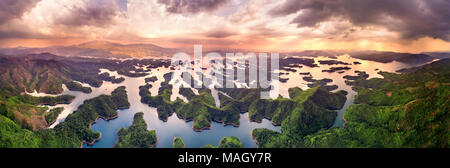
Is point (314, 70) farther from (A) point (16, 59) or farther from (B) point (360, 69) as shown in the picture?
(A) point (16, 59)

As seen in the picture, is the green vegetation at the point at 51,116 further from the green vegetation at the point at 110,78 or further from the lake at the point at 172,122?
the green vegetation at the point at 110,78

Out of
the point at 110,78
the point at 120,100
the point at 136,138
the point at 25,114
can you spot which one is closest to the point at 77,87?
the point at 110,78

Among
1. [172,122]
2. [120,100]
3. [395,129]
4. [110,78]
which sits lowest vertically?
[172,122]

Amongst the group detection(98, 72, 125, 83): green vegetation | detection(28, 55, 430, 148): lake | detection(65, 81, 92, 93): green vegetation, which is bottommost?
detection(28, 55, 430, 148): lake

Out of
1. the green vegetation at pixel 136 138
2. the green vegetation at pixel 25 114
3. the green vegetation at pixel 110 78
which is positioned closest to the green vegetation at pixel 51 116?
the green vegetation at pixel 25 114

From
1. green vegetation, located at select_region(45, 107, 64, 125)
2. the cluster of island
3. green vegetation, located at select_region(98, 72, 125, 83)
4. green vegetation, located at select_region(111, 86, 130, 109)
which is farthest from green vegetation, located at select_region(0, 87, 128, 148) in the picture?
green vegetation, located at select_region(98, 72, 125, 83)

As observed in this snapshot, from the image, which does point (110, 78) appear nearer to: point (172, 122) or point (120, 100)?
point (120, 100)

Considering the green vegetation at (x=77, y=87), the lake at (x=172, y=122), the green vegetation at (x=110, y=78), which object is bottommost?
the lake at (x=172, y=122)

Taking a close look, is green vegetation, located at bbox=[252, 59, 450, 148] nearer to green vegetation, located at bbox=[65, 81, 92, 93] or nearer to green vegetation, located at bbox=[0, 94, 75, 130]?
green vegetation, located at bbox=[0, 94, 75, 130]
